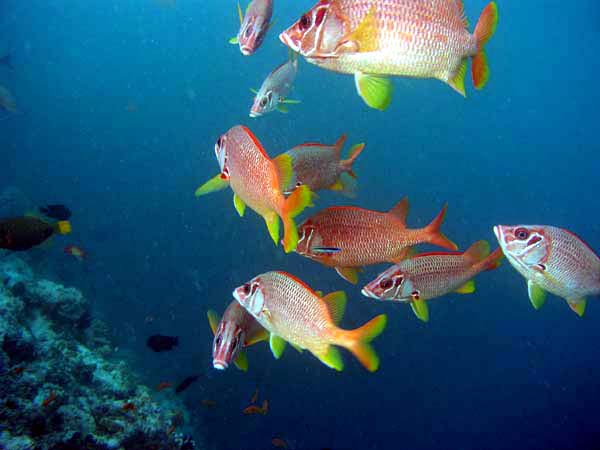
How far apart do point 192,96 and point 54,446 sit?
75.6 metres

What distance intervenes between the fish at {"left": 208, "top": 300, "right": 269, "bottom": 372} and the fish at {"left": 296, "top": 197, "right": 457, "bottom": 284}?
2.51ft

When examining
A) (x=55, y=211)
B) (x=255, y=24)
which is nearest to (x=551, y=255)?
(x=255, y=24)

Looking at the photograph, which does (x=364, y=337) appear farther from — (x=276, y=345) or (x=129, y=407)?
(x=129, y=407)

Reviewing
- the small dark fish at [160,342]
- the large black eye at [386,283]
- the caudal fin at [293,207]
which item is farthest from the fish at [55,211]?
the caudal fin at [293,207]

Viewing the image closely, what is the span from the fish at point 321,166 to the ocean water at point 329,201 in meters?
12.3

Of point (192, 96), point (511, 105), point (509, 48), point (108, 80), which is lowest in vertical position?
point (108, 80)

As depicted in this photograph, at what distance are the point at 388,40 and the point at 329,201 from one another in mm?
23921

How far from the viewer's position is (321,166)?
4.05 meters

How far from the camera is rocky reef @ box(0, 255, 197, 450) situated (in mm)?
4934

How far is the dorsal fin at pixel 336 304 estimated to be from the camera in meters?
2.81

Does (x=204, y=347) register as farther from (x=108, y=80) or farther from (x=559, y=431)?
(x=108, y=80)

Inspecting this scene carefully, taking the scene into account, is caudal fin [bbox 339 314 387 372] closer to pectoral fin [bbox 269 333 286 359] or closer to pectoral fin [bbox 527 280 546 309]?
pectoral fin [bbox 269 333 286 359]

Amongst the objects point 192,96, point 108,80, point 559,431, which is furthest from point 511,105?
point 108,80

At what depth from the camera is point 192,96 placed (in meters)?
73.1
